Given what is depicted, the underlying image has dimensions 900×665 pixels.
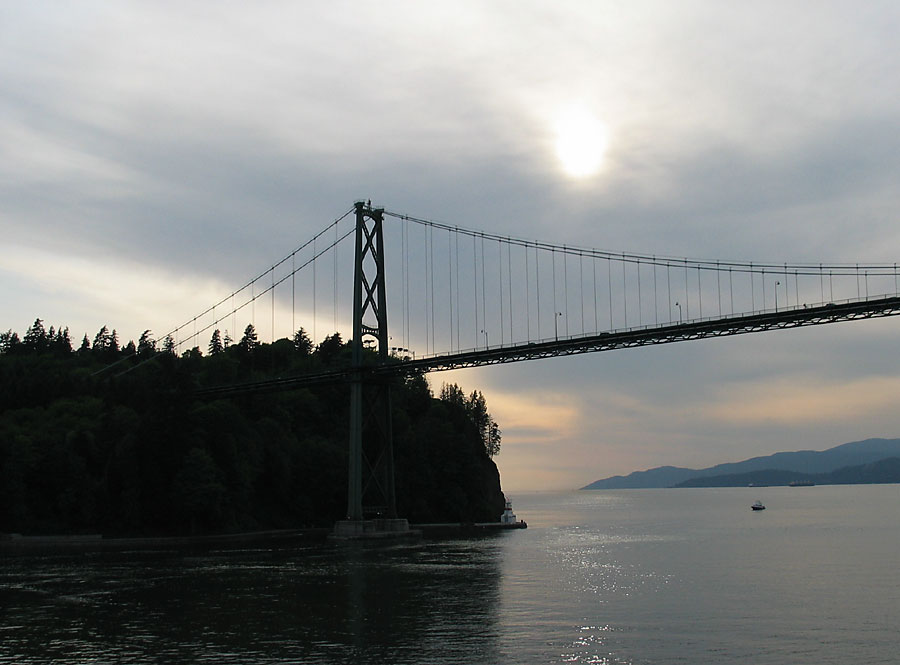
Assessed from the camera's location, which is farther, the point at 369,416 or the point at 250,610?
the point at 369,416

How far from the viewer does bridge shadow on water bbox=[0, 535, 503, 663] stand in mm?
36812

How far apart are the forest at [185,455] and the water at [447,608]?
1859 cm

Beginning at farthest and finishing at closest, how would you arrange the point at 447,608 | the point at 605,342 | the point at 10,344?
the point at 10,344 < the point at 605,342 < the point at 447,608

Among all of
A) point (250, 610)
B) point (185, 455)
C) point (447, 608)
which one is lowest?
point (447, 608)

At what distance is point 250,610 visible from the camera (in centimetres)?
4712

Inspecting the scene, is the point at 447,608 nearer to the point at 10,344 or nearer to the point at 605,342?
the point at 605,342

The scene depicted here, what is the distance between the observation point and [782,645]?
38469 mm

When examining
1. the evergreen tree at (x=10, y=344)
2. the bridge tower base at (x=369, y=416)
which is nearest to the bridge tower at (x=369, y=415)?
the bridge tower base at (x=369, y=416)

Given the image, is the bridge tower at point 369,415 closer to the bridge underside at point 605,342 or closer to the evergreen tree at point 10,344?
the bridge underside at point 605,342

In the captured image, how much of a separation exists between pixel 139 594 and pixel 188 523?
5036 cm

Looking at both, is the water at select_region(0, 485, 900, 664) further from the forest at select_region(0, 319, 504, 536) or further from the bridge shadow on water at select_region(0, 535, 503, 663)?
the forest at select_region(0, 319, 504, 536)

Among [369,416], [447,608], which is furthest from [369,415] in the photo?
[447,608]

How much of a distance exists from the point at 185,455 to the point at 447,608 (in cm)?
6072

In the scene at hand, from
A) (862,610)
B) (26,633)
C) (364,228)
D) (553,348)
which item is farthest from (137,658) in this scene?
(364,228)
